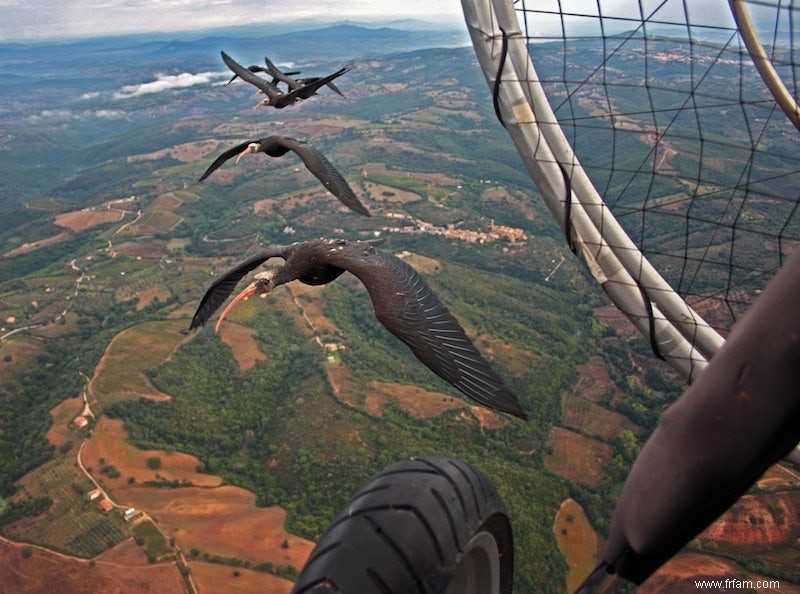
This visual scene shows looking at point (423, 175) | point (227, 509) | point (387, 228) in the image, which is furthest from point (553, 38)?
point (423, 175)

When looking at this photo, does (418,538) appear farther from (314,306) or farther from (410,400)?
(314,306)

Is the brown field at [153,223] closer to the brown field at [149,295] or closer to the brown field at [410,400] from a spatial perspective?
the brown field at [149,295]

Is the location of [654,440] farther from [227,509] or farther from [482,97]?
[482,97]

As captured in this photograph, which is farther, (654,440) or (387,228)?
(387,228)

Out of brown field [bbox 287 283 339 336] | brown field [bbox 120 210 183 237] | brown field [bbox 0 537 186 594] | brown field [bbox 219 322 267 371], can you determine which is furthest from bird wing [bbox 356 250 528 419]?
brown field [bbox 120 210 183 237]

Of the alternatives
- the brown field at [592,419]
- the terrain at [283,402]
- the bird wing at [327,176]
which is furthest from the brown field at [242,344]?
the bird wing at [327,176]

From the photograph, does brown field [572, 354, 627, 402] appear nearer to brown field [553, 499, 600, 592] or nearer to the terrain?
the terrain

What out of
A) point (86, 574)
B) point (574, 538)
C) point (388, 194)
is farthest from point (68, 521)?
point (388, 194)
